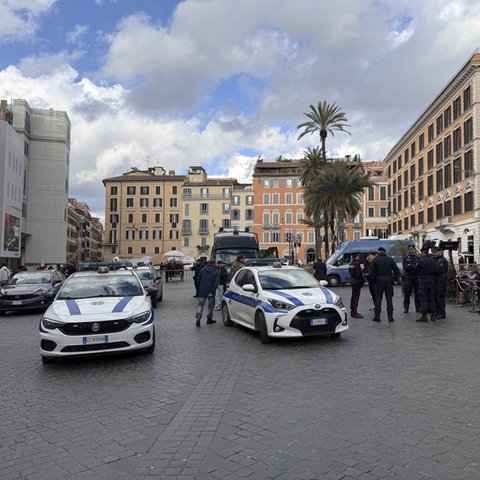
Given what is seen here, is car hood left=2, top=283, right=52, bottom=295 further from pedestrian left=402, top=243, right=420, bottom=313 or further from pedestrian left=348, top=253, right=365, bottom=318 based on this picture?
pedestrian left=402, top=243, right=420, bottom=313

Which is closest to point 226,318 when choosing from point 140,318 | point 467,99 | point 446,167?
point 140,318

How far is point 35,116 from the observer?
61719mm

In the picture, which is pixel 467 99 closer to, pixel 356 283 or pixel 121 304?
pixel 356 283

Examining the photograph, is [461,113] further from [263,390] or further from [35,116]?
[35,116]

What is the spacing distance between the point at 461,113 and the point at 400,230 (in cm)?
2563

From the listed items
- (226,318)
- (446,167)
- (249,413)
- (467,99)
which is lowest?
(249,413)

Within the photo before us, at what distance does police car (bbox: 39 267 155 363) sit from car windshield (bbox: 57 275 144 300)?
0.16 metres

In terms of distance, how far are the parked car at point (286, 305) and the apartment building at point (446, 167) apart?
35511mm

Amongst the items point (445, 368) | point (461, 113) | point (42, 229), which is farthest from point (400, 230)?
point (445, 368)

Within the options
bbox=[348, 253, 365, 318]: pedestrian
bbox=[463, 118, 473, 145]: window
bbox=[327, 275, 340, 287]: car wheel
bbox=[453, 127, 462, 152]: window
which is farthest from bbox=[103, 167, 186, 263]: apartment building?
bbox=[348, 253, 365, 318]: pedestrian

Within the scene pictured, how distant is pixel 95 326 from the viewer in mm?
7809

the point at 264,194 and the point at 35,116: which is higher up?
the point at 35,116

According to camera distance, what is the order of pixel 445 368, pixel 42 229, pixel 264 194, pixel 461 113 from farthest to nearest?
1. pixel 264 194
2. pixel 42 229
3. pixel 461 113
4. pixel 445 368

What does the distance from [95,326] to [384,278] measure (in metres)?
7.78
